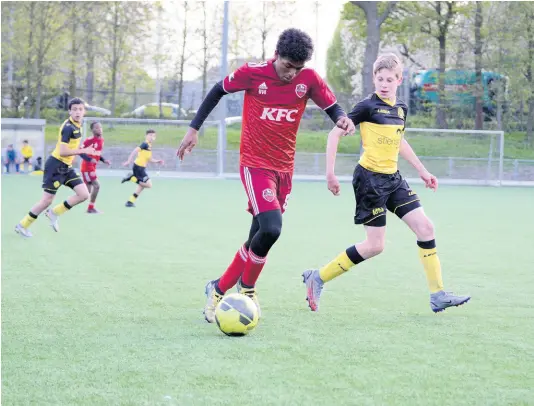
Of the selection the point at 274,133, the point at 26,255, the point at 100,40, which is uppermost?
the point at 100,40

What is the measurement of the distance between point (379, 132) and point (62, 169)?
6557 millimetres

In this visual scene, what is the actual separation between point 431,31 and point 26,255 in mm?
32716

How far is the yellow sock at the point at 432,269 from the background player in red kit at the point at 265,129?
127cm

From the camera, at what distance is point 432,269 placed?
6.37 meters

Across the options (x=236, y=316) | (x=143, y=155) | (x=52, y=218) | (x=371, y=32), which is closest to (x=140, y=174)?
(x=143, y=155)

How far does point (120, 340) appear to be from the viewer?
5102 millimetres

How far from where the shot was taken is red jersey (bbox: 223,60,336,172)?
19.0ft

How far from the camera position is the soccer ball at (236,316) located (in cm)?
527

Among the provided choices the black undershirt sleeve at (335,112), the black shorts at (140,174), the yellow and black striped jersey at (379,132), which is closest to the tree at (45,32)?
the black shorts at (140,174)

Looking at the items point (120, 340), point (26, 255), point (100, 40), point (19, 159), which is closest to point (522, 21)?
point (100, 40)

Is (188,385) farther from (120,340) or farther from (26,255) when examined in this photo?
(26,255)

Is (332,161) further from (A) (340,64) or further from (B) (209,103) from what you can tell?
(A) (340,64)

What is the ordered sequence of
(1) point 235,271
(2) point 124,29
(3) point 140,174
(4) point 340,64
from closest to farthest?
1. (1) point 235,271
2. (3) point 140,174
3. (2) point 124,29
4. (4) point 340,64

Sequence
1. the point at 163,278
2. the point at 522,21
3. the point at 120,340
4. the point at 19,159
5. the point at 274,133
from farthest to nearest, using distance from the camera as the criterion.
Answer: the point at 522,21, the point at 19,159, the point at 163,278, the point at 274,133, the point at 120,340
